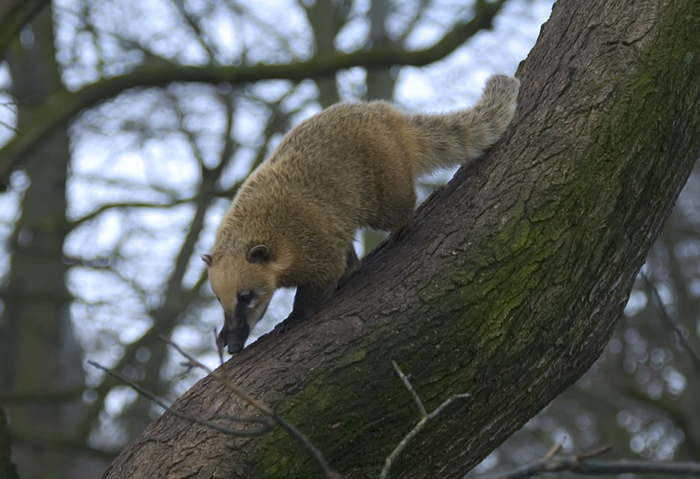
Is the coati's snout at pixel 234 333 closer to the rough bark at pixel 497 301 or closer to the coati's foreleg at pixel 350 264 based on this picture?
the rough bark at pixel 497 301

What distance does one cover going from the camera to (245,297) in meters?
4.61

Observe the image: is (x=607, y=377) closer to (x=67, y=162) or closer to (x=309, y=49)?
(x=309, y=49)

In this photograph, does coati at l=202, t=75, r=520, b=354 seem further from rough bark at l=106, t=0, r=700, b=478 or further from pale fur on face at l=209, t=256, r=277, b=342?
rough bark at l=106, t=0, r=700, b=478

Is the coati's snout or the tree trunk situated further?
the tree trunk

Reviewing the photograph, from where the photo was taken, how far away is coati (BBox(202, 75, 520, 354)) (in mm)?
4570

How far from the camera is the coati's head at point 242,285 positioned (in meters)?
4.50

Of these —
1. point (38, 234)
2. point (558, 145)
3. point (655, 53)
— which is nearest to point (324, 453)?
point (558, 145)

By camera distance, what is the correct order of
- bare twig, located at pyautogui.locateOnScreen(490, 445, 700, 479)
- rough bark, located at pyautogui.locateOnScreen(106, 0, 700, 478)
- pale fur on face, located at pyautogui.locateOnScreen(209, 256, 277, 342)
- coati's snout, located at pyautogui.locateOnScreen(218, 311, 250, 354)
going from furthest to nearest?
pale fur on face, located at pyautogui.locateOnScreen(209, 256, 277, 342) → coati's snout, located at pyautogui.locateOnScreen(218, 311, 250, 354) → rough bark, located at pyautogui.locateOnScreen(106, 0, 700, 478) → bare twig, located at pyautogui.locateOnScreen(490, 445, 700, 479)

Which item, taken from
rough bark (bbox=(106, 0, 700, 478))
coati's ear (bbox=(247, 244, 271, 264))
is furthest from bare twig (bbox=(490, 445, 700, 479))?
coati's ear (bbox=(247, 244, 271, 264))

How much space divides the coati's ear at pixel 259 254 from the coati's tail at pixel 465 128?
3.67 ft

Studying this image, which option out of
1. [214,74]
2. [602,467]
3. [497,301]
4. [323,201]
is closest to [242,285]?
[323,201]

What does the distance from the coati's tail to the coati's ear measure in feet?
3.67

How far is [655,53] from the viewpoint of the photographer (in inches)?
157

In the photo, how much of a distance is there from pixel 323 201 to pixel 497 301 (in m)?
1.37
